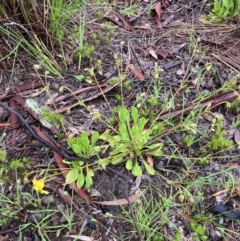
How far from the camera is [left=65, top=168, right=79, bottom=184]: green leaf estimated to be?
1.56 meters

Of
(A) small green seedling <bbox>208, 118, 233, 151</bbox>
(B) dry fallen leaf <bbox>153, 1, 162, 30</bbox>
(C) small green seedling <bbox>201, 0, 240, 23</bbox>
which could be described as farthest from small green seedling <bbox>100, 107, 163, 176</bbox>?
(C) small green seedling <bbox>201, 0, 240, 23</bbox>

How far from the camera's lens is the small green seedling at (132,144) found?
1.59m

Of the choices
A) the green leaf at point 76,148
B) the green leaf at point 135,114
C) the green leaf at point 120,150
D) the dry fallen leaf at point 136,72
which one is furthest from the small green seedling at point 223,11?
the green leaf at point 76,148

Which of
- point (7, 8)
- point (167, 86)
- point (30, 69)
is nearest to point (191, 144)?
point (167, 86)

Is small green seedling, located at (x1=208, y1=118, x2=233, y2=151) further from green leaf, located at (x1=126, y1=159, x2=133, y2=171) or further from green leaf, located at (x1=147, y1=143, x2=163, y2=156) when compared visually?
green leaf, located at (x1=126, y1=159, x2=133, y2=171)

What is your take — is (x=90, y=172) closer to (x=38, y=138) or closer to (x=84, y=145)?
(x=84, y=145)

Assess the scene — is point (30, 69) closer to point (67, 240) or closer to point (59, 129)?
point (59, 129)

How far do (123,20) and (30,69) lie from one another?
23.7 inches

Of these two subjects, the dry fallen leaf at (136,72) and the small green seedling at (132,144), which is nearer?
the small green seedling at (132,144)

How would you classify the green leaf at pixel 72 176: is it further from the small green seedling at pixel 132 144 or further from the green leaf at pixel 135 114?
the green leaf at pixel 135 114

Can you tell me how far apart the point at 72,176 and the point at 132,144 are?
27cm

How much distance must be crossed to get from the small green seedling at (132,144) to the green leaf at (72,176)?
0.15 metres

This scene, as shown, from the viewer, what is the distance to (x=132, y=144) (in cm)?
161

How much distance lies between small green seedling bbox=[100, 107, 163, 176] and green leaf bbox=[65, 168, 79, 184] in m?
0.15
